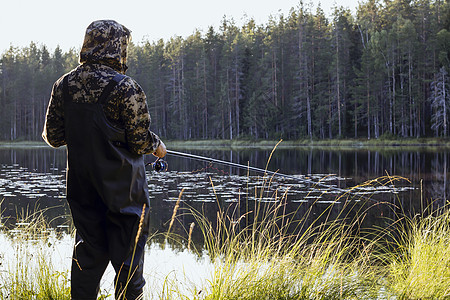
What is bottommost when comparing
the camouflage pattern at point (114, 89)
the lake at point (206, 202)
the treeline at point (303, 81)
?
the lake at point (206, 202)

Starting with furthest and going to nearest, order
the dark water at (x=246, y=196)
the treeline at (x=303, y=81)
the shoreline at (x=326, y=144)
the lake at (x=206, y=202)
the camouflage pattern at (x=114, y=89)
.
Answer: the treeline at (x=303, y=81) < the shoreline at (x=326, y=144) < the dark water at (x=246, y=196) < the lake at (x=206, y=202) < the camouflage pattern at (x=114, y=89)

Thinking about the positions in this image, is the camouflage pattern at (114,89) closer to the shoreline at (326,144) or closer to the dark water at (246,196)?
the dark water at (246,196)

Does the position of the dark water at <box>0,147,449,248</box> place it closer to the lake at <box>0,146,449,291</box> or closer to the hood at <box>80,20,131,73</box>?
the lake at <box>0,146,449,291</box>

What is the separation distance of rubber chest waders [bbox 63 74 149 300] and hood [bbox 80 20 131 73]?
160mm

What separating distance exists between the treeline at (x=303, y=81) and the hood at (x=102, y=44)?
4143 cm

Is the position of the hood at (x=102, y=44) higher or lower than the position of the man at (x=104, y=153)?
higher

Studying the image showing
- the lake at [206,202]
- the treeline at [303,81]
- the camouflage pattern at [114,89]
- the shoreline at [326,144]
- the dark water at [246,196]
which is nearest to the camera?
the camouflage pattern at [114,89]

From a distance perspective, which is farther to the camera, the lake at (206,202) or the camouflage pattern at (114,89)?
the lake at (206,202)

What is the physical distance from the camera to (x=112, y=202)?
2410 mm

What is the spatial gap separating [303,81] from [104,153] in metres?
47.8

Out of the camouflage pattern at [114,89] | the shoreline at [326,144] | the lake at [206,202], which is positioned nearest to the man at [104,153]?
the camouflage pattern at [114,89]

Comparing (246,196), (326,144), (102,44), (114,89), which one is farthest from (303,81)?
(114,89)

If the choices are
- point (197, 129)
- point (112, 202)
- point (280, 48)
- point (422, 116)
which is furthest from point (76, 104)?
point (197, 129)

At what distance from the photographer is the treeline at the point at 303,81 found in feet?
145
